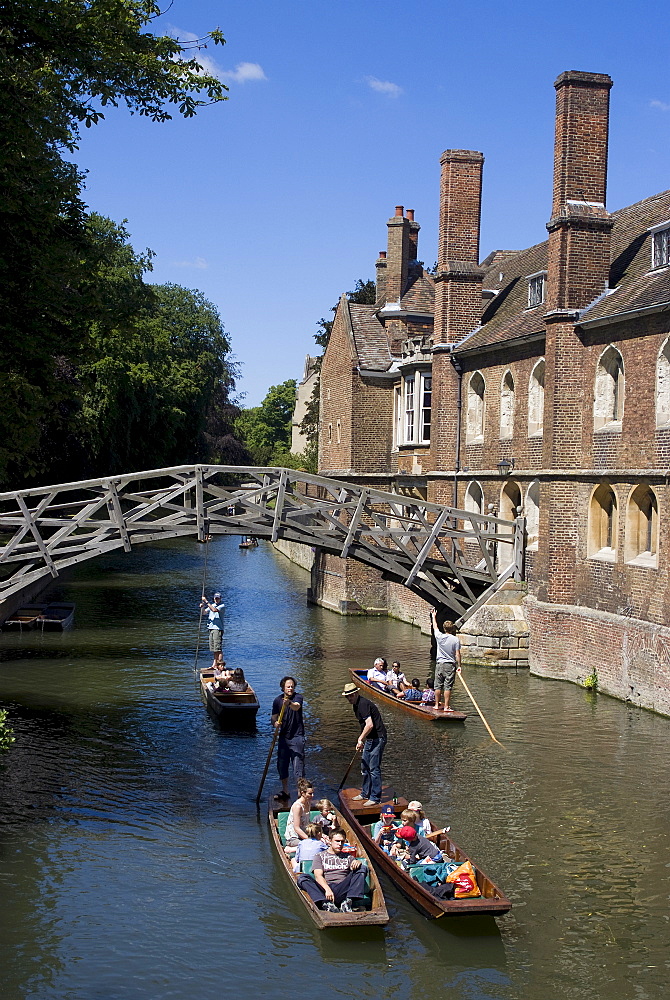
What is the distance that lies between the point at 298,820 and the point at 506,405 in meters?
16.9

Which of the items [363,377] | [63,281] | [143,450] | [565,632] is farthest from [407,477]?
[143,450]

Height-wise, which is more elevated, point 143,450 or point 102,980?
point 143,450

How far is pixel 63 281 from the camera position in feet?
57.8

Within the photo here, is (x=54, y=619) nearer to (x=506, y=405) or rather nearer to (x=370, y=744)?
(x=506, y=405)

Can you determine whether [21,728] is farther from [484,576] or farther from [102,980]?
[484,576]

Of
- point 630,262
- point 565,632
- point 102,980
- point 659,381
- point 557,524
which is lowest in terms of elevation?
point 102,980

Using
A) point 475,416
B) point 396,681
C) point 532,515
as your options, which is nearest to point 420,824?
point 396,681

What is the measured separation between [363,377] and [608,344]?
12975 mm

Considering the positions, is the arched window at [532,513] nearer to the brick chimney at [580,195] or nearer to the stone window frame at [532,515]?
the stone window frame at [532,515]

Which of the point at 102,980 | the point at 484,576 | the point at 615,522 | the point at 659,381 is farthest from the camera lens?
the point at 484,576

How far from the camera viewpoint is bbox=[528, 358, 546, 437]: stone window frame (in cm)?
2534

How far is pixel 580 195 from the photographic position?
23.2 metres

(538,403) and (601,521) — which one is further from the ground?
(538,403)

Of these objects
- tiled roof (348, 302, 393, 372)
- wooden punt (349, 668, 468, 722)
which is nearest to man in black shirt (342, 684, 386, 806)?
wooden punt (349, 668, 468, 722)
